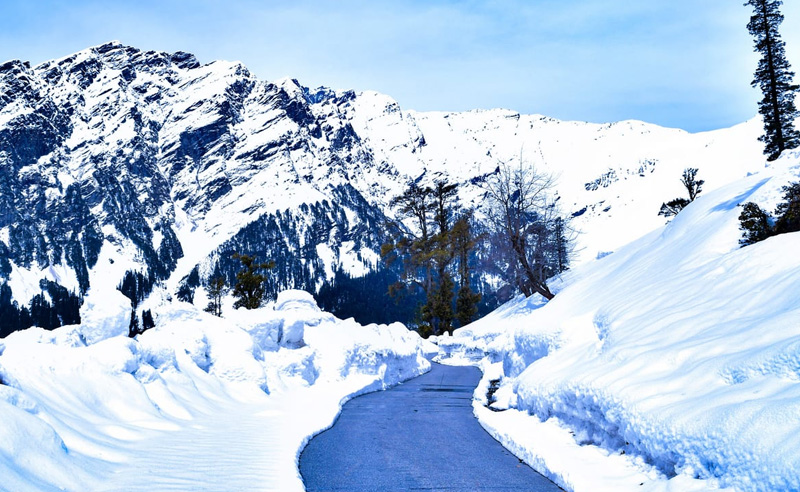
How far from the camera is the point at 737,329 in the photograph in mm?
7469

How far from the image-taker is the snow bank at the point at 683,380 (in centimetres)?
523

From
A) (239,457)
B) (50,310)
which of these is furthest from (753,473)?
(50,310)

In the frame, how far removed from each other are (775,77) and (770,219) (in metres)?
26.5

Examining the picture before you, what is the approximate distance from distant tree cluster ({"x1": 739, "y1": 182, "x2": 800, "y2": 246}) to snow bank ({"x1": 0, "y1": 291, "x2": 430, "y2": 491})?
1069 cm

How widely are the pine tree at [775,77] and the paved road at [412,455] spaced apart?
30932 mm

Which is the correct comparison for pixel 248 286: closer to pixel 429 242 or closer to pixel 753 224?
pixel 429 242

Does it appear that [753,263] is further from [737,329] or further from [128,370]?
[128,370]

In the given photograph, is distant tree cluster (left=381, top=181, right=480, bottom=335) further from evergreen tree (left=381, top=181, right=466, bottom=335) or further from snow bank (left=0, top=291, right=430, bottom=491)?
snow bank (left=0, top=291, right=430, bottom=491)

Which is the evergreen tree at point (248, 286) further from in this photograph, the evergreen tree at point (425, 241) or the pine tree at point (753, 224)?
the pine tree at point (753, 224)

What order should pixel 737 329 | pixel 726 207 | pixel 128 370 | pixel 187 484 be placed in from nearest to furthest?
pixel 187 484 → pixel 737 329 → pixel 128 370 → pixel 726 207

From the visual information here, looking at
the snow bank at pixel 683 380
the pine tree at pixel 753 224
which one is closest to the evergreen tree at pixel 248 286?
the snow bank at pixel 683 380

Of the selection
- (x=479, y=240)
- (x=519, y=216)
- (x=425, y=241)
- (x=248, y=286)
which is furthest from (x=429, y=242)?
(x=248, y=286)

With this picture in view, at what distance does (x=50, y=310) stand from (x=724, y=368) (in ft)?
596

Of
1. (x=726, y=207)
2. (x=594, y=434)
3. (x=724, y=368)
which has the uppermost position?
(x=726, y=207)
